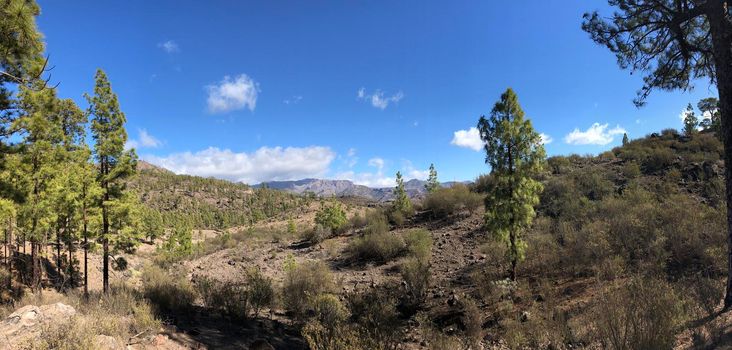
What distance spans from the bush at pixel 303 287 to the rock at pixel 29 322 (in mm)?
6813

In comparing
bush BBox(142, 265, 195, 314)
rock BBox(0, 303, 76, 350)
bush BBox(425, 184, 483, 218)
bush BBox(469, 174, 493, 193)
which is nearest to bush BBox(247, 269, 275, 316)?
bush BBox(142, 265, 195, 314)

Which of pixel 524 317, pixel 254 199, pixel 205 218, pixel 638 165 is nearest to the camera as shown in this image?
pixel 524 317

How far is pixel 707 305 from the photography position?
7.16 m

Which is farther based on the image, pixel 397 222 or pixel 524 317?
pixel 397 222

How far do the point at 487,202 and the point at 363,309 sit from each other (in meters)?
6.17

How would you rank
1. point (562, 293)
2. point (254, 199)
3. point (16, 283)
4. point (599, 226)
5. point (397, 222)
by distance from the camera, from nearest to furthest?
point (562, 293), point (599, 226), point (16, 283), point (397, 222), point (254, 199)

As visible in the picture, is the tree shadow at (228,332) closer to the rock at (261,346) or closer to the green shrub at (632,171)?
the rock at (261,346)

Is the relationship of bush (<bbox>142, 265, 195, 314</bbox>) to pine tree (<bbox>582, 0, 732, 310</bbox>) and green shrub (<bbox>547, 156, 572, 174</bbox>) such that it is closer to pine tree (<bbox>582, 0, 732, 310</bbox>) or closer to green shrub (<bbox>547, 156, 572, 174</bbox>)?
pine tree (<bbox>582, 0, 732, 310</bbox>)

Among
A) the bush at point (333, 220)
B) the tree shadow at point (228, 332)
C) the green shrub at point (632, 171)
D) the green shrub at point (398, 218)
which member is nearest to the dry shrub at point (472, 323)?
the tree shadow at point (228, 332)

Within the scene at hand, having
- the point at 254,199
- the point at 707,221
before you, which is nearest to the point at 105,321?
the point at 707,221

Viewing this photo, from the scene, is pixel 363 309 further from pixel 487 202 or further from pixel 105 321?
pixel 105 321

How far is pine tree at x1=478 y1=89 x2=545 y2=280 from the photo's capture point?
13.1m

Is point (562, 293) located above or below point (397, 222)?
below

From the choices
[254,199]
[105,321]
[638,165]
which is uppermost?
[254,199]
